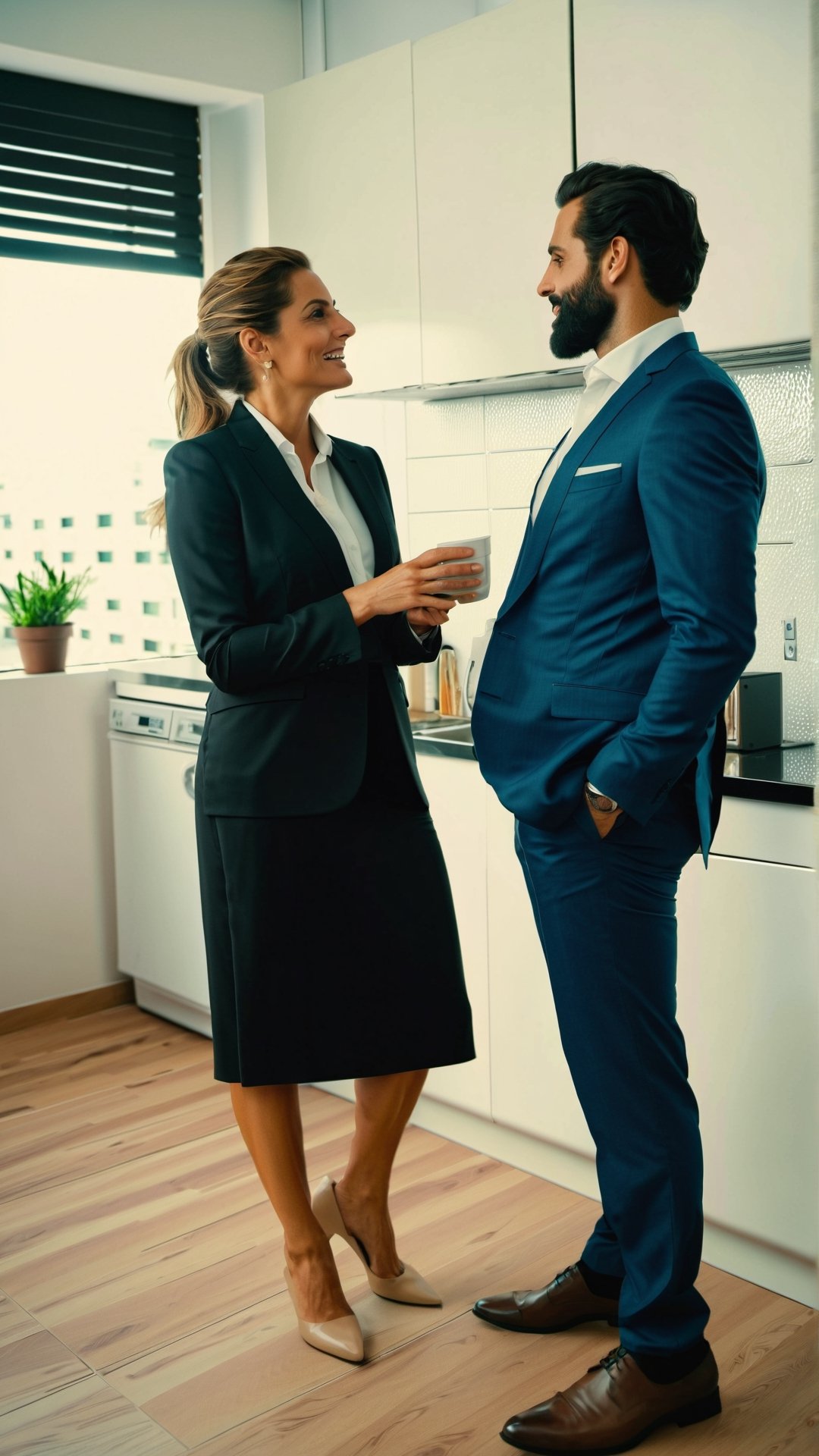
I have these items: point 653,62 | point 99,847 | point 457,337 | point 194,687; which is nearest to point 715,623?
point 653,62

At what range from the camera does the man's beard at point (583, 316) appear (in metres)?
1.75

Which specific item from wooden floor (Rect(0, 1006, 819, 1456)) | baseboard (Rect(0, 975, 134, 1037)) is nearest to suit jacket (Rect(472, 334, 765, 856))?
wooden floor (Rect(0, 1006, 819, 1456))

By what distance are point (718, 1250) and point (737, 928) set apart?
2.00 ft

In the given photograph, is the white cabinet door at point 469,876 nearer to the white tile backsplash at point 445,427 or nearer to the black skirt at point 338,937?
the black skirt at point 338,937

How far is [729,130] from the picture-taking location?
2.17m

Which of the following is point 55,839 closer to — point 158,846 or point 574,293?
point 158,846

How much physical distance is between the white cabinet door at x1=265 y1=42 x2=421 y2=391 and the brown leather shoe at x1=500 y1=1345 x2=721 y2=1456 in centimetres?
205

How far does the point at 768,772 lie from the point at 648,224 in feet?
2.96

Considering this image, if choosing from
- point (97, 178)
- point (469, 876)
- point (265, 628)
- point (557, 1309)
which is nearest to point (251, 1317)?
point (557, 1309)

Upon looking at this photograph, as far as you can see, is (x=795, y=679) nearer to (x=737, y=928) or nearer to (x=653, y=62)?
(x=737, y=928)

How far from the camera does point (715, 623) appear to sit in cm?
154

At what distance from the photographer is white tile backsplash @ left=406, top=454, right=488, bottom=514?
129 inches

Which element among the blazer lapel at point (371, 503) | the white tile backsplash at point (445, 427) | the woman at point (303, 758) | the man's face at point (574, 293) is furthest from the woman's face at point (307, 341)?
the white tile backsplash at point (445, 427)

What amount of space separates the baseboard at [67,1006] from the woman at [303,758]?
5.51 ft
